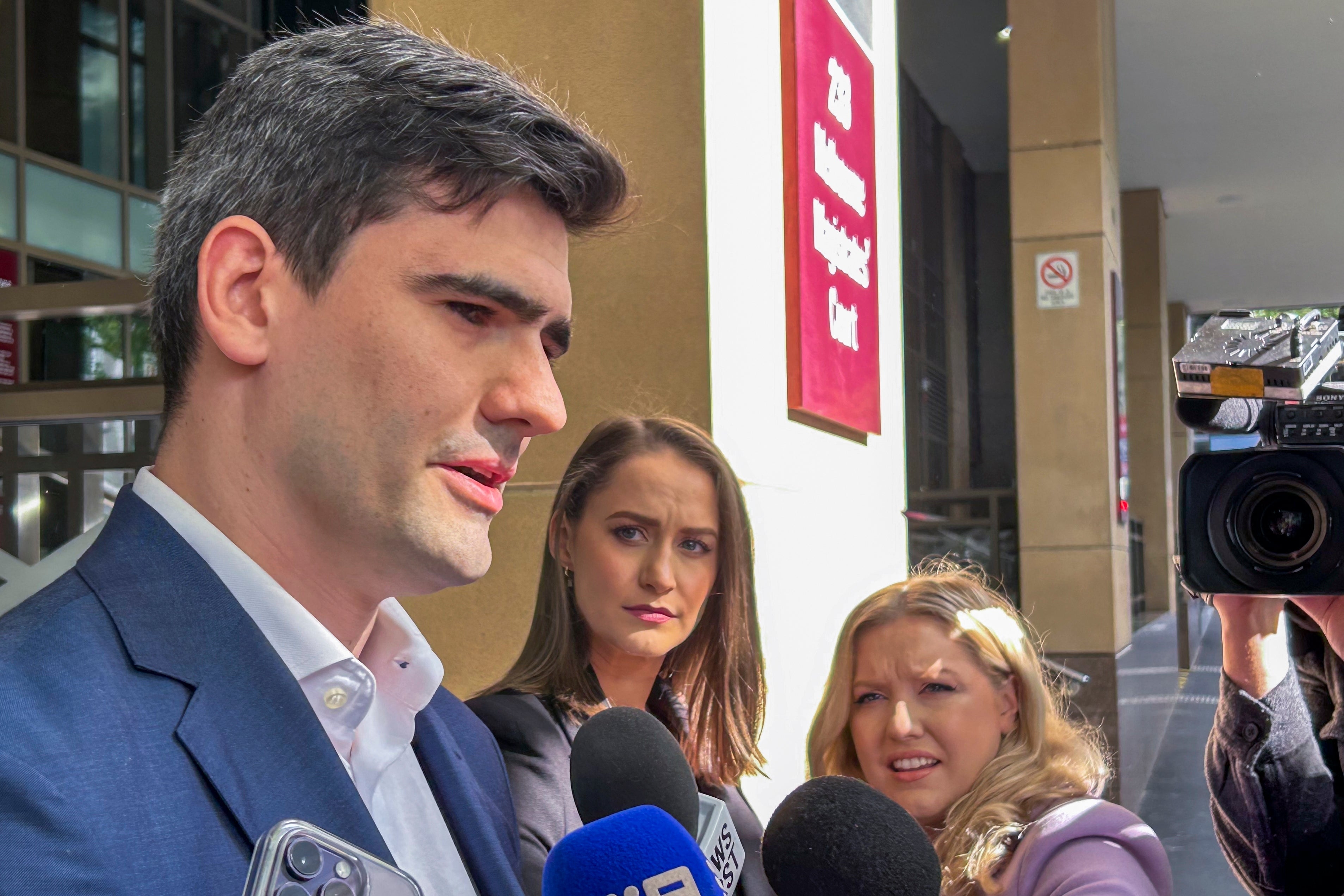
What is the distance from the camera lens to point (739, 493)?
5.87 feet

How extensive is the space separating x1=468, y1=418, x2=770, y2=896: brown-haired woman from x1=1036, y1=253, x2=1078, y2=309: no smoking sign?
5.19 m

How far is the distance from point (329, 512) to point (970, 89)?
727 cm

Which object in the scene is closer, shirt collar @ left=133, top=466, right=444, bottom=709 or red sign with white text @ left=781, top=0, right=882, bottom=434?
shirt collar @ left=133, top=466, right=444, bottom=709

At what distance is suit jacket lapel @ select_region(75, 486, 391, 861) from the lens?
790mm

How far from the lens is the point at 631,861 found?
0.64m

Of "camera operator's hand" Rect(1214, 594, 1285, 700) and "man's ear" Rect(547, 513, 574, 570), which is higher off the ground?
"man's ear" Rect(547, 513, 574, 570)

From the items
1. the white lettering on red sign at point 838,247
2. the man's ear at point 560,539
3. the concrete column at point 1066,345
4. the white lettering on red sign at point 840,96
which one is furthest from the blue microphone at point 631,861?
the concrete column at point 1066,345

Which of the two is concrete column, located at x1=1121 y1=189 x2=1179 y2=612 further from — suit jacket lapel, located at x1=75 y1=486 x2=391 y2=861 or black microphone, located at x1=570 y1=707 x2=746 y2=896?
suit jacket lapel, located at x1=75 y1=486 x2=391 y2=861

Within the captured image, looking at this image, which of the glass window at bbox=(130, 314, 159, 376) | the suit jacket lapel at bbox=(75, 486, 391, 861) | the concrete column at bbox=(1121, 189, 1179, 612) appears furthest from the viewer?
the concrete column at bbox=(1121, 189, 1179, 612)

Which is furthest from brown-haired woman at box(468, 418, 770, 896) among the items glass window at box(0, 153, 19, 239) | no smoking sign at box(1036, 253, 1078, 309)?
no smoking sign at box(1036, 253, 1078, 309)

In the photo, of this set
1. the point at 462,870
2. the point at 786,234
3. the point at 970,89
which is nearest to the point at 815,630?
the point at 786,234

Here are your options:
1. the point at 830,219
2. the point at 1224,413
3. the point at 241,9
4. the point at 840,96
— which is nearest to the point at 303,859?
the point at 1224,413

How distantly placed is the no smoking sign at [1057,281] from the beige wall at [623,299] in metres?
4.77

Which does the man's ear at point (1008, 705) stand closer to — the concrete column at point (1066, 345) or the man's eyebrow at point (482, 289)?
the man's eyebrow at point (482, 289)
